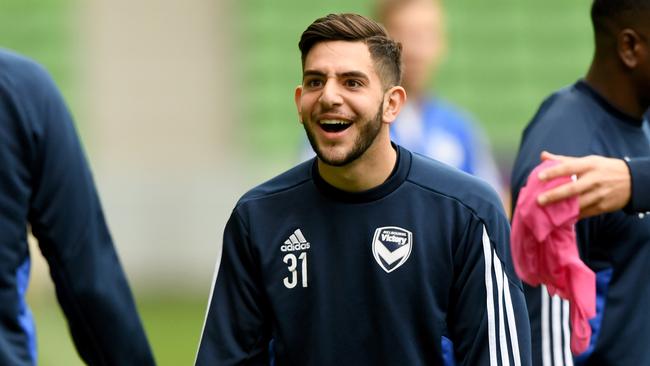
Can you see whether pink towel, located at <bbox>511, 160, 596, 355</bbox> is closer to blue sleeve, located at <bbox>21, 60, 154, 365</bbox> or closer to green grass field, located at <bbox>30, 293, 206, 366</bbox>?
blue sleeve, located at <bbox>21, 60, 154, 365</bbox>

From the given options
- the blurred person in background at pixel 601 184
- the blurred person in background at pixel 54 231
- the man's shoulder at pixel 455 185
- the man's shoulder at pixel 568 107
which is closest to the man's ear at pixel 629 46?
the man's shoulder at pixel 568 107

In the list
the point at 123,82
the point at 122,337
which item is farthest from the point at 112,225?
the point at 122,337

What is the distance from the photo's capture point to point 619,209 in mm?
4473

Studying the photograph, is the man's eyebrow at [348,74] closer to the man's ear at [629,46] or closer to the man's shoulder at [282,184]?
the man's shoulder at [282,184]

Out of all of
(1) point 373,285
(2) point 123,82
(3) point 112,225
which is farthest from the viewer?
(2) point 123,82

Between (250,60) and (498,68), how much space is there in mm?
2501

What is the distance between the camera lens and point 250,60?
15.6 meters

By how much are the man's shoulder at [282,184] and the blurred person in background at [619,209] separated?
70 cm

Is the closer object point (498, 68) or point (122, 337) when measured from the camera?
point (122, 337)

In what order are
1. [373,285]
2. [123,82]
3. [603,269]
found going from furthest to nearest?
[123,82] → [603,269] → [373,285]

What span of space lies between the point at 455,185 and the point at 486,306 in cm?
36

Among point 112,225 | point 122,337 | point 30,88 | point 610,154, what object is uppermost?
point 30,88

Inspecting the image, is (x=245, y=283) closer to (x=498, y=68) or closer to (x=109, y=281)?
(x=109, y=281)

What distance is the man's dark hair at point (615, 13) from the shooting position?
4.66 metres
